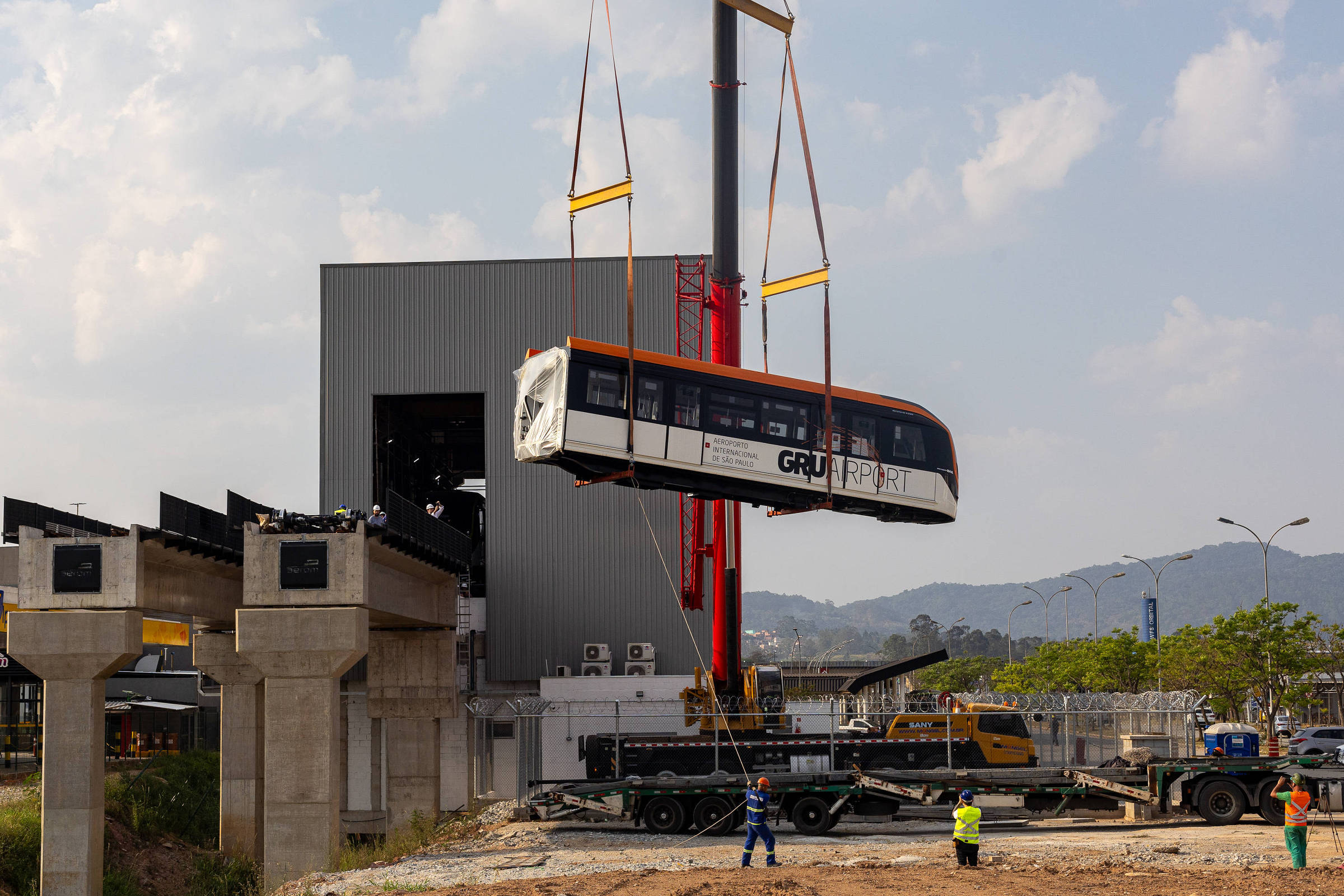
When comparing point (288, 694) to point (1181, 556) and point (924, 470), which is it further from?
point (1181, 556)

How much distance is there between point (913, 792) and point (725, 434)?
9172 mm

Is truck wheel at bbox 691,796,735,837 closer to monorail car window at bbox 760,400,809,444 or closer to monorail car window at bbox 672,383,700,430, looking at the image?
monorail car window at bbox 760,400,809,444

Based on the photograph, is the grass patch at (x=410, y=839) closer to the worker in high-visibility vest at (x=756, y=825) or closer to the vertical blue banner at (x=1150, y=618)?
the worker in high-visibility vest at (x=756, y=825)

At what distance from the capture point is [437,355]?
46.4 metres

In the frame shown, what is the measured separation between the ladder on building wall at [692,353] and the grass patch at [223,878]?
50.6 ft

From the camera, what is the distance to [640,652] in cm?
4444

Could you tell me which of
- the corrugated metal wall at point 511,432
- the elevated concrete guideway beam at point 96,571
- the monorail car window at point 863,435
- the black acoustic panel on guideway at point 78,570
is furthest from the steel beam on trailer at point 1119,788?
the black acoustic panel on guideway at point 78,570

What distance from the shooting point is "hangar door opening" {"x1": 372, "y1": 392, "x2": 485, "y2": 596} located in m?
47.6

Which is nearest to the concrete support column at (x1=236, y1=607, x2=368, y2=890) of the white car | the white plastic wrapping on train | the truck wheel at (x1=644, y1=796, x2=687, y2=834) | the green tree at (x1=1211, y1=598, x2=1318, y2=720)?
the white plastic wrapping on train

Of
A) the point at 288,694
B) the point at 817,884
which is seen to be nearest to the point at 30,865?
the point at 288,694

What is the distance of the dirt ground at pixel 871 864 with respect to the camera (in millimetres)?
19672

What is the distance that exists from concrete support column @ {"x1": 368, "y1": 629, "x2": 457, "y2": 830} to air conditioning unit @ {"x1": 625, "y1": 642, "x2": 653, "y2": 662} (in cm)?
631

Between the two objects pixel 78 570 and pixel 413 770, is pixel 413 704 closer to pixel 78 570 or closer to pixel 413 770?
pixel 413 770

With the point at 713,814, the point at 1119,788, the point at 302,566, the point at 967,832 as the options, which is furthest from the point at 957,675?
the point at 967,832
